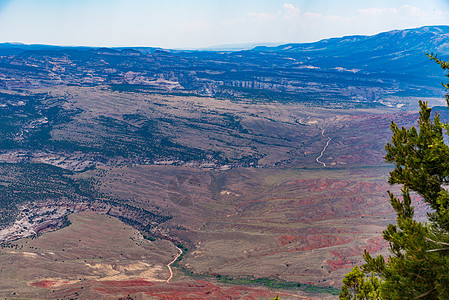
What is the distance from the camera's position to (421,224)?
10117mm

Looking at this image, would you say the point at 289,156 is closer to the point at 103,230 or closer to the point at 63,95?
the point at 103,230

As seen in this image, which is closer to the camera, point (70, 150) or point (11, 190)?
point (11, 190)

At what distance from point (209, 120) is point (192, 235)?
81344 mm

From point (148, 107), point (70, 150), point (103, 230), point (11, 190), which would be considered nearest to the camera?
point (103, 230)

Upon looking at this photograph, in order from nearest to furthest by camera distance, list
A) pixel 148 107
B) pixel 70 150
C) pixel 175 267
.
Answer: pixel 175 267
pixel 70 150
pixel 148 107

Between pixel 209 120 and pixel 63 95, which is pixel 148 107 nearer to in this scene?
pixel 209 120

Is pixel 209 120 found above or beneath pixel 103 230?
above

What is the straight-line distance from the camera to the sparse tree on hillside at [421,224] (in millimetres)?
9852

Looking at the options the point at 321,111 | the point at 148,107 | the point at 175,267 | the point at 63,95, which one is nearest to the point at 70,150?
the point at 148,107

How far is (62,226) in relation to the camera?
7038 cm

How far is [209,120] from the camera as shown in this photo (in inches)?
5728

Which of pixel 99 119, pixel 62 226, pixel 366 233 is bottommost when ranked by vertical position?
pixel 62 226

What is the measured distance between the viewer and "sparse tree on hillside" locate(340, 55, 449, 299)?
32.3ft

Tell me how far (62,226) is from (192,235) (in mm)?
25678
